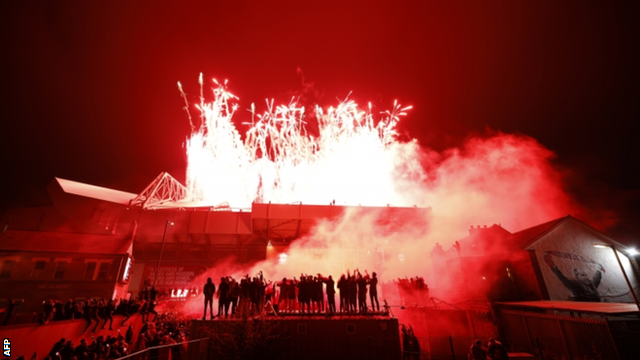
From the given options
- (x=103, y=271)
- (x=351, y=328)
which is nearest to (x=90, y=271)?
(x=103, y=271)

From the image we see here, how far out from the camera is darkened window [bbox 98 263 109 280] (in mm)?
30014

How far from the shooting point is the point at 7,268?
27.8 m

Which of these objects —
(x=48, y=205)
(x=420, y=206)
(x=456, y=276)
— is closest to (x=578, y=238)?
(x=456, y=276)

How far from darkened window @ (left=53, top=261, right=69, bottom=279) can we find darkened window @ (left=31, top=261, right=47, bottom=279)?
3.97 feet

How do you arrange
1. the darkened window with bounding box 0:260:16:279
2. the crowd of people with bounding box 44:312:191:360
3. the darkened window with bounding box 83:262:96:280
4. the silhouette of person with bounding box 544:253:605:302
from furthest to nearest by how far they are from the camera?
the darkened window with bounding box 83:262:96:280 < the darkened window with bounding box 0:260:16:279 < the silhouette of person with bounding box 544:253:605:302 < the crowd of people with bounding box 44:312:191:360

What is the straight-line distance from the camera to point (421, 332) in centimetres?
1847

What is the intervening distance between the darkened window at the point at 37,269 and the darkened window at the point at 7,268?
1657mm

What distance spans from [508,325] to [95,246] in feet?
128

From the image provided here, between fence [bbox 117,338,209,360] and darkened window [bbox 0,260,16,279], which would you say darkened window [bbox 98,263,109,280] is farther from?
fence [bbox 117,338,209,360]

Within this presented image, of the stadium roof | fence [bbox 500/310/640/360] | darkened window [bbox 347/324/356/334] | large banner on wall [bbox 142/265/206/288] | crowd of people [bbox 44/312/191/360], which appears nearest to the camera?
crowd of people [bbox 44/312/191/360]

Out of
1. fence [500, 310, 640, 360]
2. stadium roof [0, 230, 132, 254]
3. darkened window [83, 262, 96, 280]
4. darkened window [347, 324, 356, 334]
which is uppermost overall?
stadium roof [0, 230, 132, 254]

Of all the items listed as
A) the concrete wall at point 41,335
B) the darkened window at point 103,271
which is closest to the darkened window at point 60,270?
the darkened window at point 103,271

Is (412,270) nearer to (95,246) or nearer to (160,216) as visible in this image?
(160,216)

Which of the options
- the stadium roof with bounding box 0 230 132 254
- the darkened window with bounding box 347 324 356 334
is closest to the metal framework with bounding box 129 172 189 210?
the stadium roof with bounding box 0 230 132 254
